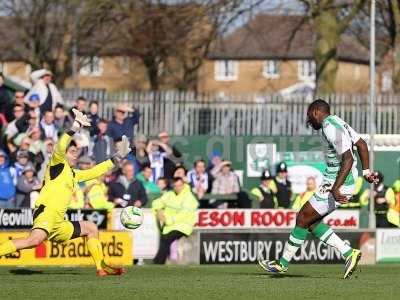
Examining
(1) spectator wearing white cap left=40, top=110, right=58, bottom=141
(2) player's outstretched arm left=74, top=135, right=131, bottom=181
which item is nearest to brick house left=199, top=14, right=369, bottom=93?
(1) spectator wearing white cap left=40, top=110, right=58, bottom=141

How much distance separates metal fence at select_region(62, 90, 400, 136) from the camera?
Answer: 2973 centimetres

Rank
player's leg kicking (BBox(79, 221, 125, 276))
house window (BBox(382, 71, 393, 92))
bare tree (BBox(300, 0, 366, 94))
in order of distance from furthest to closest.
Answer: house window (BBox(382, 71, 393, 92))
bare tree (BBox(300, 0, 366, 94))
player's leg kicking (BBox(79, 221, 125, 276))

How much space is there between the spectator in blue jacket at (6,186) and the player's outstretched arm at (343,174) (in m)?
10.7

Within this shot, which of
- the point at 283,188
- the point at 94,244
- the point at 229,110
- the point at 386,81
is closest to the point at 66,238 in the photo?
the point at 94,244

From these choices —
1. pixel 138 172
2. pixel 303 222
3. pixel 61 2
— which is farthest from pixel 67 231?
pixel 61 2

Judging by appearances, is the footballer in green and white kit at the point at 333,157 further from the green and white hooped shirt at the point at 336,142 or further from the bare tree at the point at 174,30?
the bare tree at the point at 174,30

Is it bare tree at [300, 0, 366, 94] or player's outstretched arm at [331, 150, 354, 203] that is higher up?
bare tree at [300, 0, 366, 94]

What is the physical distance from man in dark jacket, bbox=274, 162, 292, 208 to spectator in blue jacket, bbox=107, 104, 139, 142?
128 inches

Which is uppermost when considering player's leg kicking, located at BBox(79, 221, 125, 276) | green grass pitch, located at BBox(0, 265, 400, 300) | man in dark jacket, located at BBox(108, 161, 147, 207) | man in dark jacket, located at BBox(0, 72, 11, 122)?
man in dark jacket, located at BBox(0, 72, 11, 122)

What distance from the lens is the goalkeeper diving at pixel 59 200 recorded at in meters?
15.9

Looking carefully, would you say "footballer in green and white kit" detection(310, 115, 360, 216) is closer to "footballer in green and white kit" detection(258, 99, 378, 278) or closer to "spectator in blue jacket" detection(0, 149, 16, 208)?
"footballer in green and white kit" detection(258, 99, 378, 278)

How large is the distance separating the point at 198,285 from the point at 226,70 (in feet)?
282

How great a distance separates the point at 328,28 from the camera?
36.9m

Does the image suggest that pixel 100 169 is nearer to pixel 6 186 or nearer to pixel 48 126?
pixel 6 186
